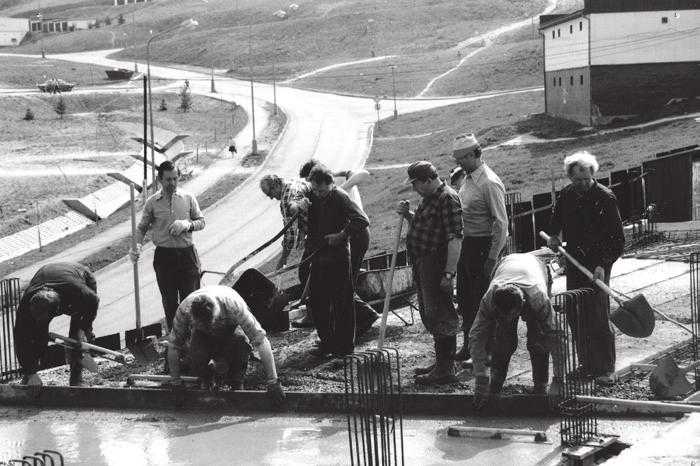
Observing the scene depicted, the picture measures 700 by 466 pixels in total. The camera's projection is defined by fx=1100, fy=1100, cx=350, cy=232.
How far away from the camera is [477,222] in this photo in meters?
8.49

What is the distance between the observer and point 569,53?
44.6 meters

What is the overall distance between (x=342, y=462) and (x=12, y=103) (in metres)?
61.7

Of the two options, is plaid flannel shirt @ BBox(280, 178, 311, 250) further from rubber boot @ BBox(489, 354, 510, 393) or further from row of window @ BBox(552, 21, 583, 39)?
row of window @ BBox(552, 21, 583, 39)

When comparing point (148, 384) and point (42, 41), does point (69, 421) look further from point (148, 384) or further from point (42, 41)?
point (42, 41)

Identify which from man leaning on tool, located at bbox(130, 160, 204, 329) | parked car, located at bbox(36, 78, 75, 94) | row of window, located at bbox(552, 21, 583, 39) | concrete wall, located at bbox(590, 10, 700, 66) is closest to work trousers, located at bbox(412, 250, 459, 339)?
man leaning on tool, located at bbox(130, 160, 204, 329)

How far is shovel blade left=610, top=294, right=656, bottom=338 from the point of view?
26.3 feet

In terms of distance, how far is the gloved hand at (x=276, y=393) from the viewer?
815 centimetres

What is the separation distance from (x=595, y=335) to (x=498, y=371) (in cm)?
85

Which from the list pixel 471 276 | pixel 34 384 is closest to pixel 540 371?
pixel 471 276

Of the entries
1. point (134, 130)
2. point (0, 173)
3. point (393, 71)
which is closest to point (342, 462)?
point (0, 173)

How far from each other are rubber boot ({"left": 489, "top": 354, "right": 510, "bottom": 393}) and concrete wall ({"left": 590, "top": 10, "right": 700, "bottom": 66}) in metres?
36.0

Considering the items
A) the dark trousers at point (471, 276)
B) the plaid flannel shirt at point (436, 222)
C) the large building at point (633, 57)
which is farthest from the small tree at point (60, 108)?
the plaid flannel shirt at point (436, 222)

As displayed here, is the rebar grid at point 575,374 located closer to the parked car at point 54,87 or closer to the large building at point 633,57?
the large building at point 633,57

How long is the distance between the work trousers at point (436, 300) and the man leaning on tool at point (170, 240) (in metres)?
2.46
